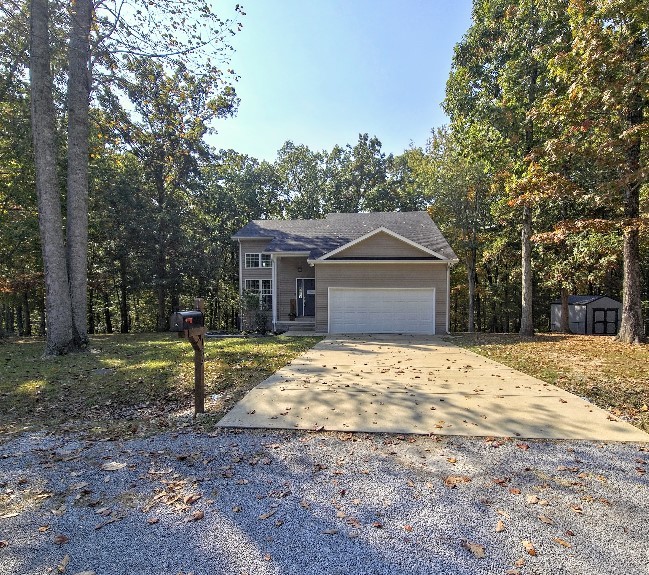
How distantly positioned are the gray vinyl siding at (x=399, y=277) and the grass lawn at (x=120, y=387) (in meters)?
5.76

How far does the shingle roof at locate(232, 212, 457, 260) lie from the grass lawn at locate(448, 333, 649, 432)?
5.03 m

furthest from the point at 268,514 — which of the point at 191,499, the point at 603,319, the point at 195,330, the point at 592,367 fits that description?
the point at 603,319

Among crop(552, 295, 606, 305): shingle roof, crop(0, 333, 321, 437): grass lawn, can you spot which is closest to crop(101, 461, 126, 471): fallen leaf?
crop(0, 333, 321, 437): grass lawn

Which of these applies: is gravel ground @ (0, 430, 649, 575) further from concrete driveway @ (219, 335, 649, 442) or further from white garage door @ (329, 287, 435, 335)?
white garage door @ (329, 287, 435, 335)

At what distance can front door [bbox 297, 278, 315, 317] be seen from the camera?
683 inches

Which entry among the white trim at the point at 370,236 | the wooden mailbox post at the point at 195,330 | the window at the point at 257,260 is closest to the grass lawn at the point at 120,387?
the wooden mailbox post at the point at 195,330

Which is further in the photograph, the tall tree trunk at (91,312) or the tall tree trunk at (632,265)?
the tall tree trunk at (91,312)

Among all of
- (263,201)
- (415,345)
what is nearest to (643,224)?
(415,345)

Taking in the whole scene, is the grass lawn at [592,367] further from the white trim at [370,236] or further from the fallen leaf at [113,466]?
the fallen leaf at [113,466]

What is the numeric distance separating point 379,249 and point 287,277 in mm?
4505

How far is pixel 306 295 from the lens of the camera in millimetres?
17375

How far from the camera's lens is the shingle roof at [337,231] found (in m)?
16.4

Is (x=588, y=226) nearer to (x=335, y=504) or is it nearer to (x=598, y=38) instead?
(x=598, y=38)

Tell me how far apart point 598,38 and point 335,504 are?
1125 centimetres
